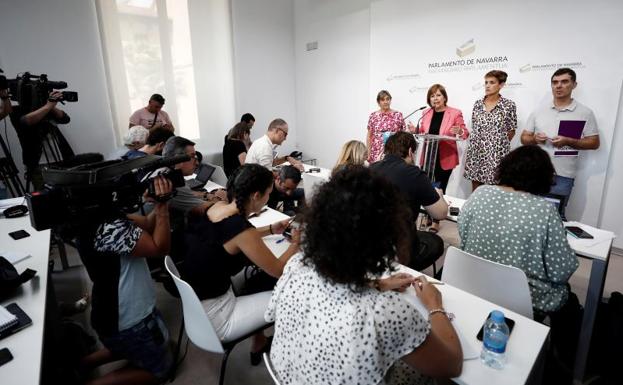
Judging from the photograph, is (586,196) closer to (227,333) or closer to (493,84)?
(493,84)

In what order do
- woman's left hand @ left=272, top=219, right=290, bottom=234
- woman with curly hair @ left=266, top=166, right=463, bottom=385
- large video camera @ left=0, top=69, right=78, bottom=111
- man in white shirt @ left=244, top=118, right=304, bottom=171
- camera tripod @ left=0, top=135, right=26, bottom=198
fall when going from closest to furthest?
woman with curly hair @ left=266, top=166, right=463, bottom=385
woman's left hand @ left=272, top=219, right=290, bottom=234
large video camera @ left=0, top=69, right=78, bottom=111
camera tripod @ left=0, top=135, right=26, bottom=198
man in white shirt @ left=244, top=118, right=304, bottom=171

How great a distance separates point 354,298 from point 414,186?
1440 millimetres

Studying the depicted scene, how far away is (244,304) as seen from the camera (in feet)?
5.53

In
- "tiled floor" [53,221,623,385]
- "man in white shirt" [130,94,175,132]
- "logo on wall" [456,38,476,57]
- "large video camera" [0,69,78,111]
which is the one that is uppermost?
"logo on wall" [456,38,476,57]

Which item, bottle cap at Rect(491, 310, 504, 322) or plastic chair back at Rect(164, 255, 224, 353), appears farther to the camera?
plastic chair back at Rect(164, 255, 224, 353)

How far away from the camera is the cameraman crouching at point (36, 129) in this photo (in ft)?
10.7

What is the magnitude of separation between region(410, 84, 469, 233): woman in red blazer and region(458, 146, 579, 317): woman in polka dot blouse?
2.19 metres

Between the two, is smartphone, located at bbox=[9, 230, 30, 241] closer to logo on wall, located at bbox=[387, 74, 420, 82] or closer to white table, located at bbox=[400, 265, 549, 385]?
white table, located at bbox=[400, 265, 549, 385]

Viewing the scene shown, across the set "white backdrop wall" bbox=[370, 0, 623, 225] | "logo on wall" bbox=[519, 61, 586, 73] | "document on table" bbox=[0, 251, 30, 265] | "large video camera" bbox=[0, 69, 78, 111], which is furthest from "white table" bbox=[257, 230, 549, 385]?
"large video camera" bbox=[0, 69, 78, 111]

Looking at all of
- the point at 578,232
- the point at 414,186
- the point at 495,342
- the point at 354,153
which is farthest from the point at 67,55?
the point at 578,232

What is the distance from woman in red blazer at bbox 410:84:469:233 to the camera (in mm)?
3826

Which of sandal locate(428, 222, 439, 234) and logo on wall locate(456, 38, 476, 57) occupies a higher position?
logo on wall locate(456, 38, 476, 57)

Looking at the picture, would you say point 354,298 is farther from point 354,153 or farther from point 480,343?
point 354,153

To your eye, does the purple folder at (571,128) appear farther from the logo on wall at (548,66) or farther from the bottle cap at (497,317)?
the bottle cap at (497,317)
